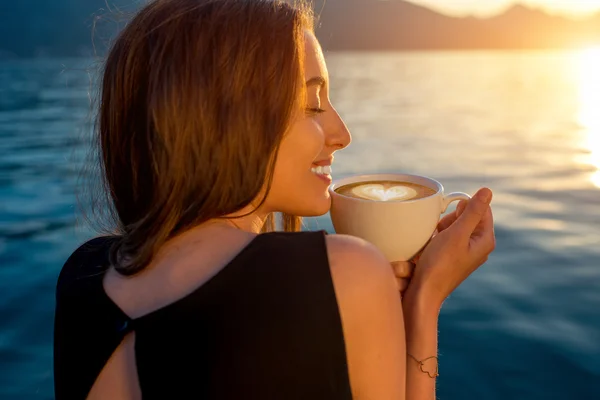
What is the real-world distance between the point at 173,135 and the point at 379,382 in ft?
2.58

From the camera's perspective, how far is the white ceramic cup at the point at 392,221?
1.86 m

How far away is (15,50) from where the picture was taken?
4173 inches

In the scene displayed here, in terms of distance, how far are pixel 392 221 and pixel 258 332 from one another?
0.70 metres

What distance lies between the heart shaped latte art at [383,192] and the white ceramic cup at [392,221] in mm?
127

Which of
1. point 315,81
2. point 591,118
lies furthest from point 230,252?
point 591,118

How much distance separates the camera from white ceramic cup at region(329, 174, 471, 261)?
186 centimetres

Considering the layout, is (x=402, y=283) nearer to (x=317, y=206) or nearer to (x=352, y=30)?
(x=317, y=206)

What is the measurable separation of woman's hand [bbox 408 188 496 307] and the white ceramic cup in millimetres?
57

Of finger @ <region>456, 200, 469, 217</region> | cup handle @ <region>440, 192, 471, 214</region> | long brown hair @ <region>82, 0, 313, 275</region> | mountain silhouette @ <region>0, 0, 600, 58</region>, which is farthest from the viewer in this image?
mountain silhouette @ <region>0, 0, 600, 58</region>

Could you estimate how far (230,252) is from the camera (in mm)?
1394

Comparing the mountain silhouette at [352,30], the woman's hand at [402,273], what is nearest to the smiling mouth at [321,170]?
the woman's hand at [402,273]

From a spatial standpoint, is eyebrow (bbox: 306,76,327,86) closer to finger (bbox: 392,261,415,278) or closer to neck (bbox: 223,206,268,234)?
neck (bbox: 223,206,268,234)

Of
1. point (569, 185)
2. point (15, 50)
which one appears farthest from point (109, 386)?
point (15, 50)

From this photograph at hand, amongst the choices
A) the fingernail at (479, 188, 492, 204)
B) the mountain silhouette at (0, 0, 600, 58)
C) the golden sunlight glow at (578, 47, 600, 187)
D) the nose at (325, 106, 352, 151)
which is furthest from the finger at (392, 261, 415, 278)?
the mountain silhouette at (0, 0, 600, 58)
